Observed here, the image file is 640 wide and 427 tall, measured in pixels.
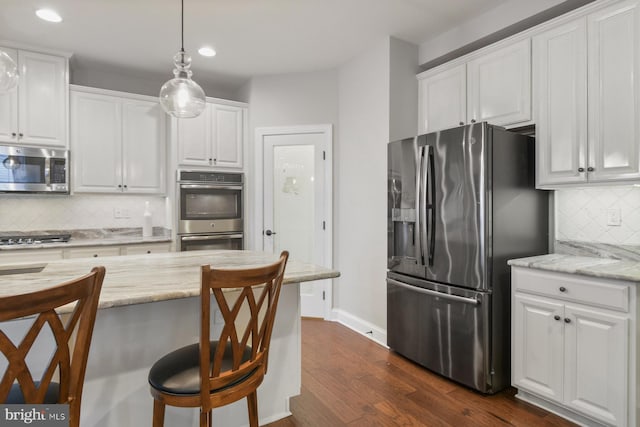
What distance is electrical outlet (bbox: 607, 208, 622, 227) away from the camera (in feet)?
7.79

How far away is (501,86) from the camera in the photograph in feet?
8.90

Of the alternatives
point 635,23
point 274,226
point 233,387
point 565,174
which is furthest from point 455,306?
point 274,226

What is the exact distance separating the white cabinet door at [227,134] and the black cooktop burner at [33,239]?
171 centimetres

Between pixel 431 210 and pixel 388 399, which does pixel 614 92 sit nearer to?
pixel 431 210

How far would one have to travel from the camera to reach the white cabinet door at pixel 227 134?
13.5ft

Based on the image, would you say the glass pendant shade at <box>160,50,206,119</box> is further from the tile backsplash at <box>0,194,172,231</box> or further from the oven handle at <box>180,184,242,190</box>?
the tile backsplash at <box>0,194,172,231</box>

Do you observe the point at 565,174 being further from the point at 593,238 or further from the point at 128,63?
the point at 128,63

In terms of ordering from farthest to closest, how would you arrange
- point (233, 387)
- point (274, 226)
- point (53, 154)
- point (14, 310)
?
point (274, 226)
point (53, 154)
point (233, 387)
point (14, 310)

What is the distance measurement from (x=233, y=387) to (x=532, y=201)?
2390mm

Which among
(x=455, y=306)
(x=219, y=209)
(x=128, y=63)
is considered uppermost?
(x=128, y=63)

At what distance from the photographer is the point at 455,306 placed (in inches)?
97.7

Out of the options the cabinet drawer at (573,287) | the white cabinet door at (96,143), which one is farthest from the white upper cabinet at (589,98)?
the white cabinet door at (96,143)

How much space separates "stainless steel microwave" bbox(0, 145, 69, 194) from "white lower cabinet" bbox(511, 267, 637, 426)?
160 inches

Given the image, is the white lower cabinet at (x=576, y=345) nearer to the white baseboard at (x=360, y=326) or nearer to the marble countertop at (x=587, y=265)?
the marble countertop at (x=587, y=265)
